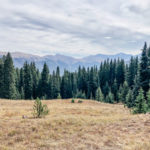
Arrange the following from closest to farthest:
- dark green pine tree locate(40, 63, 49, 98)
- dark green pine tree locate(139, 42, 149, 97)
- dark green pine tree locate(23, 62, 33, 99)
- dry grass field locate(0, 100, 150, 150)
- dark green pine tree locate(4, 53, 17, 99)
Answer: dry grass field locate(0, 100, 150, 150)
dark green pine tree locate(139, 42, 149, 97)
dark green pine tree locate(4, 53, 17, 99)
dark green pine tree locate(23, 62, 33, 99)
dark green pine tree locate(40, 63, 49, 98)

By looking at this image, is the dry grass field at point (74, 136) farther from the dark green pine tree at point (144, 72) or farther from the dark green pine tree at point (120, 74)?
the dark green pine tree at point (120, 74)

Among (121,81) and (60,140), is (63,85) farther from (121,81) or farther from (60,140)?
(60,140)

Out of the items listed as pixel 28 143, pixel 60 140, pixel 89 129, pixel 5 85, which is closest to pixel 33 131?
pixel 28 143

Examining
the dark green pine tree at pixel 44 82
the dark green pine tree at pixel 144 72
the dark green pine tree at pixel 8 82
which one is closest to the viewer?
the dark green pine tree at pixel 144 72

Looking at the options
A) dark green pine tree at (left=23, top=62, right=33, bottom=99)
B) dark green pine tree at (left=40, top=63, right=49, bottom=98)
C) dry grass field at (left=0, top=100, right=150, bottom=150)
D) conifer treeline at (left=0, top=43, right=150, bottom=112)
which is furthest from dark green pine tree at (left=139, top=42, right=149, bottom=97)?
dark green pine tree at (left=23, top=62, right=33, bottom=99)

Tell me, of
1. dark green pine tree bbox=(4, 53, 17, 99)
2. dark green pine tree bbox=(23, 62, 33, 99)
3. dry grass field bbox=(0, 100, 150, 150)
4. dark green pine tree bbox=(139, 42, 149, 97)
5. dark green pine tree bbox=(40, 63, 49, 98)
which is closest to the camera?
dry grass field bbox=(0, 100, 150, 150)

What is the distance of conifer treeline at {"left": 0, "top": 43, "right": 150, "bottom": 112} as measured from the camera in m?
42.8

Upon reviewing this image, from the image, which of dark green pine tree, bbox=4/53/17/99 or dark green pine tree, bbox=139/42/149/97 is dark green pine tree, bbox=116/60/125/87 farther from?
dark green pine tree, bbox=4/53/17/99

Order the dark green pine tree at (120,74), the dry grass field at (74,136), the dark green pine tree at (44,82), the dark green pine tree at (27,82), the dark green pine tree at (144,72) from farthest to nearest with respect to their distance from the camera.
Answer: the dark green pine tree at (120,74) < the dark green pine tree at (44,82) < the dark green pine tree at (27,82) < the dark green pine tree at (144,72) < the dry grass field at (74,136)

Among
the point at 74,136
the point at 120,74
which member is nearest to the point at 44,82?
the point at 120,74

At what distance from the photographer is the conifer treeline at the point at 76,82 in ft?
140

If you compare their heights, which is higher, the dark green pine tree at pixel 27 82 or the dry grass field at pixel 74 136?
the dark green pine tree at pixel 27 82

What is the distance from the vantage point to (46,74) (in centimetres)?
5934

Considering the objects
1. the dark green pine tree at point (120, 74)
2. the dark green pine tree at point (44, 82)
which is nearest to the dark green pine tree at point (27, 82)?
the dark green pine tree at point (44, 82)
